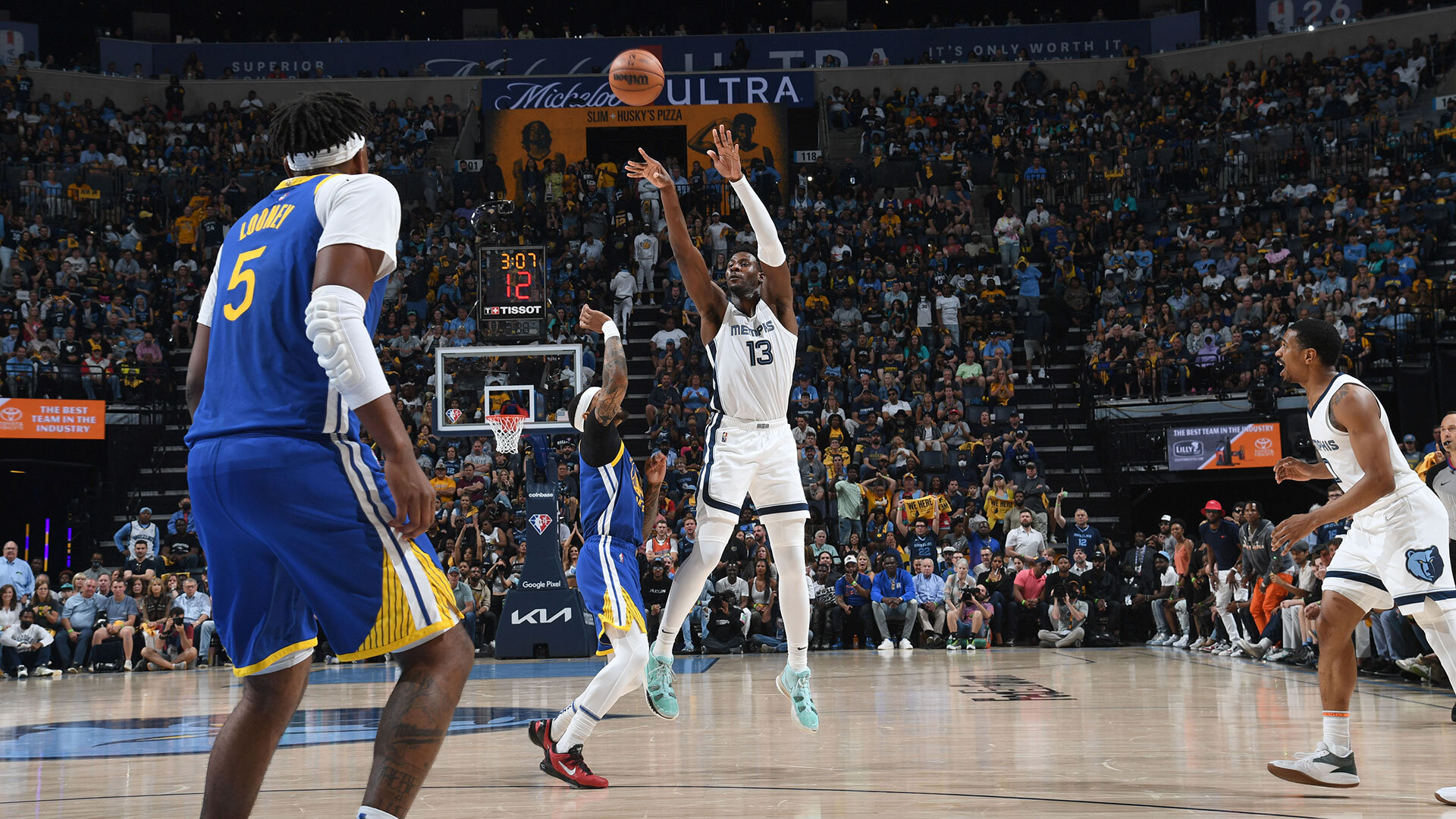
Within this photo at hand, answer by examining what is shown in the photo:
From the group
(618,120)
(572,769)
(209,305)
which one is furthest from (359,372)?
(618,120)

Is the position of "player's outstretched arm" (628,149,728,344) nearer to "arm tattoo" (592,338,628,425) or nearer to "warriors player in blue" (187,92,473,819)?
"arm tattoo" (592,338,628,425)

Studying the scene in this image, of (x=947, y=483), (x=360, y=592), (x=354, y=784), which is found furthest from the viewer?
(x=947, y=483)

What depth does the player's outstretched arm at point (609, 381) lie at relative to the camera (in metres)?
5.90

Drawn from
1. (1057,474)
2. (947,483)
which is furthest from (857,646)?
(1057,474)

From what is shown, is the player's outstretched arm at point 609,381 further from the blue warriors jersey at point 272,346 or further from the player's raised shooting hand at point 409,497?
the player's raised shooting hand at point 409,497

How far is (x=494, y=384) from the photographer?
14.0 m

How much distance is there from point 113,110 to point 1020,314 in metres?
19.3

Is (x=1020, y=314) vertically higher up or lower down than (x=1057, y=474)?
higher up

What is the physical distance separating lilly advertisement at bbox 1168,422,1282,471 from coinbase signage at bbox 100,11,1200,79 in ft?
45.9

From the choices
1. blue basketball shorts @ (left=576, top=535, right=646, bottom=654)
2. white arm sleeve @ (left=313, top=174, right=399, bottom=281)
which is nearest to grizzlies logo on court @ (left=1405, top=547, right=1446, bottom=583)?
blue basketball shorts @ (left=576, top=535, right=646, bottom=654)

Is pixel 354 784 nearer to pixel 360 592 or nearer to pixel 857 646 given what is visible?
pixel 360 592

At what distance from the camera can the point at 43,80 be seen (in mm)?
26109

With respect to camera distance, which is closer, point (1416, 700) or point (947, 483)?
point (1416, 700)

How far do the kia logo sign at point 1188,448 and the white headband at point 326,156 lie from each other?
15.5 metres
